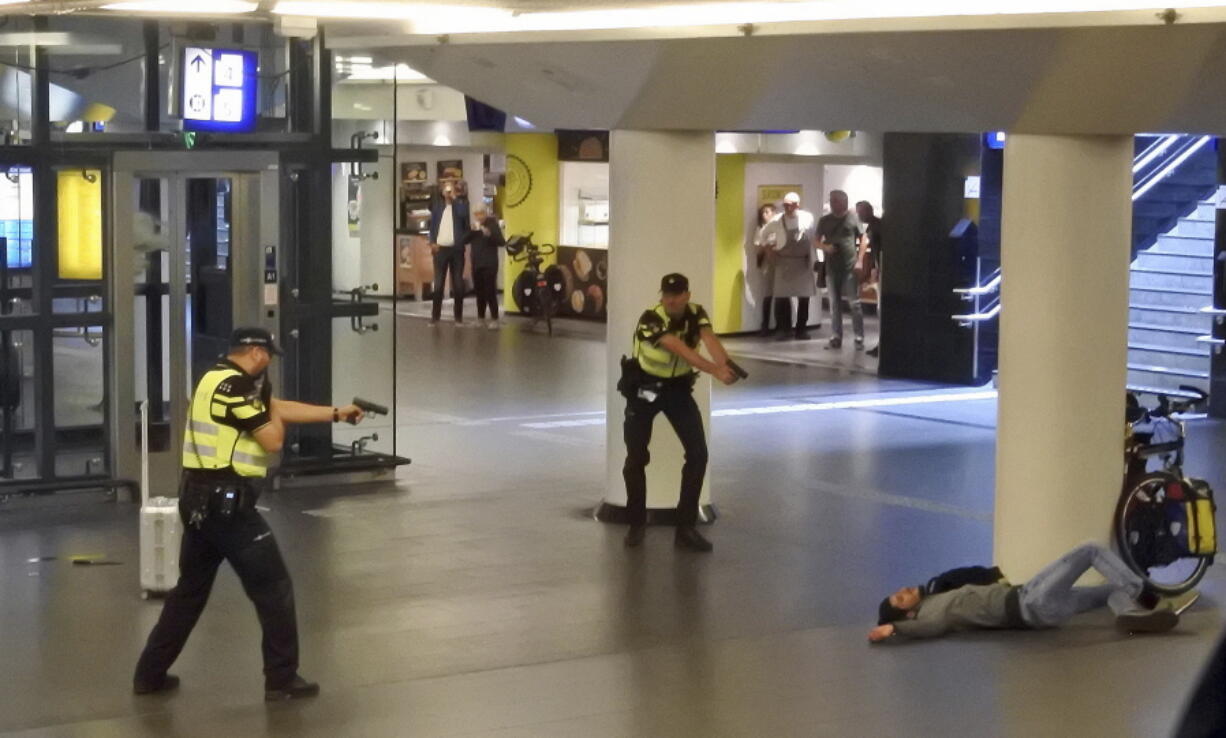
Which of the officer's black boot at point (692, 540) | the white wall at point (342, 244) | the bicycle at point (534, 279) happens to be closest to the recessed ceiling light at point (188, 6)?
the officer's black boot at point (692, 540)

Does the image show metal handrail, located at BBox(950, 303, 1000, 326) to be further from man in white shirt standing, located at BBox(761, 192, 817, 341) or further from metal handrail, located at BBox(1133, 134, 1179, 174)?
man in white shirt standing, located at BBox(761, 192, 817, 341)

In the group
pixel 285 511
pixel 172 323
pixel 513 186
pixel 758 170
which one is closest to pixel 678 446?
pixel 285 511

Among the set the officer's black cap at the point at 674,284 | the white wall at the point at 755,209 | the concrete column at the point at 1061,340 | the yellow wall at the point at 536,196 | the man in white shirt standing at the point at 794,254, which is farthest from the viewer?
the yellow wall at the point at 536,196

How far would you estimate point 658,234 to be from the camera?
1103cm

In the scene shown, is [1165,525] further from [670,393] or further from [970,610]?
[670,393]

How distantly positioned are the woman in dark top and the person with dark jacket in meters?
0.28

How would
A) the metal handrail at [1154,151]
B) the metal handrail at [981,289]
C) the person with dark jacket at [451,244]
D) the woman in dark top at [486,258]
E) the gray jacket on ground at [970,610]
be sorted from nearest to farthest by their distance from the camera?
the gray jacket on ground at [970,610], the metal handrail at [1154,151], the metal handrail at [981,289], the woman in dark top at [486,258], the person with dark jacket at [451,244]

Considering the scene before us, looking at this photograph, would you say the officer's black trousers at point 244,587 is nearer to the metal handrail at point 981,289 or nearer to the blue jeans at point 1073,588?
the blue jeans at point 1073,588

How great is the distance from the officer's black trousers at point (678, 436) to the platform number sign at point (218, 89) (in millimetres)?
3231

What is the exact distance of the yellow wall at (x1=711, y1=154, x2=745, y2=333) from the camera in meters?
22.9

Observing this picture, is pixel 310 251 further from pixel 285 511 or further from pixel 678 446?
pixel 678 446

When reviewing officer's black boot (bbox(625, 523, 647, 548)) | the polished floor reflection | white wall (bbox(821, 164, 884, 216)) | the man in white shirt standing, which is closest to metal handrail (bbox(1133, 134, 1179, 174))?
the polished floor reflection

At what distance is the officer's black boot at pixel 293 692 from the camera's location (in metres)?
7.41

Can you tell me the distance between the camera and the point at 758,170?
925 inches
